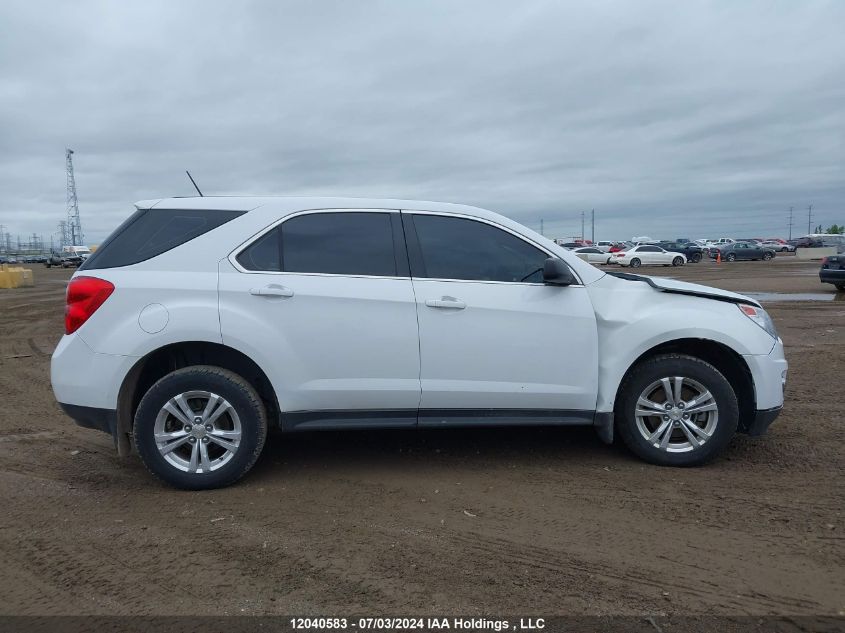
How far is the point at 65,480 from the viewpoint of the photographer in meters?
4.42

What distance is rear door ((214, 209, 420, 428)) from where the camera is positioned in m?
4.12

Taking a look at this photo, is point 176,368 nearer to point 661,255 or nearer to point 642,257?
point 642,257

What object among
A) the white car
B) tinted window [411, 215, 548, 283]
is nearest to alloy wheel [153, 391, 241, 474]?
tinted window [411, 215, 548, 283]

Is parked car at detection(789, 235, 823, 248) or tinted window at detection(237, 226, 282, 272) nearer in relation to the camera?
tinted window at detection(237, 226, 282, 272)

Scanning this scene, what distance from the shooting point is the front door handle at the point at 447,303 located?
4234mm

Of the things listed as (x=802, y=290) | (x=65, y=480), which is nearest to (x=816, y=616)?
(x=65, y=480)

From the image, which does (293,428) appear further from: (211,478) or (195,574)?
(195,574)

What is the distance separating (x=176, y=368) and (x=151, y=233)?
93 centimetres

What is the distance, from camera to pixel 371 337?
13.7 ft

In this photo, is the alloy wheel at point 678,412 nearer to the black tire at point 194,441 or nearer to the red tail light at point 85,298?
the black tire at point 194,441

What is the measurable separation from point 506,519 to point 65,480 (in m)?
3.05

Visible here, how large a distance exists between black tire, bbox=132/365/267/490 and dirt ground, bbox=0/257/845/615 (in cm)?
12

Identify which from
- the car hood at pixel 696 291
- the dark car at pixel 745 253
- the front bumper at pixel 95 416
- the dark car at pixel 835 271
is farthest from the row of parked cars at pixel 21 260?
the car hood at pixel 696 291

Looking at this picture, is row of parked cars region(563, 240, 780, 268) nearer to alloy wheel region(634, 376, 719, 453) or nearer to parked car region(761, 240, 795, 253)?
parked car region(761, 240, 795, 253)
